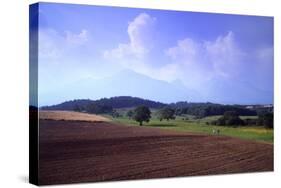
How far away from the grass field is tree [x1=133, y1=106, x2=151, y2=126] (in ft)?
0.27

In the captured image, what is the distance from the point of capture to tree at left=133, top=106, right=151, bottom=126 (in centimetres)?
1052

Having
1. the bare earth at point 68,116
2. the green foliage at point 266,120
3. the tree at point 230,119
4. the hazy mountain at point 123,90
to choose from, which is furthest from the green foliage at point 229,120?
the bare earth at point 68,116

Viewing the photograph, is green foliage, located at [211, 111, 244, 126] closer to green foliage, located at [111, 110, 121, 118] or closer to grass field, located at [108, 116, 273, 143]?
grass field, located at [108, 116, 273, 143]

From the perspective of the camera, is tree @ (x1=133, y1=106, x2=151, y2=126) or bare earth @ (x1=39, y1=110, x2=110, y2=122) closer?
bare earth @ (x1=39, y1=110, x2=110, y2=122)

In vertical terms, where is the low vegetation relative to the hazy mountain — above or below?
below

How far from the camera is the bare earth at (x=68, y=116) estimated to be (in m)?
9.77

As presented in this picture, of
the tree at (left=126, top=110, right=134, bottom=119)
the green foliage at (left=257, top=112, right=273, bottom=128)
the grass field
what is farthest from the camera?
the green foliage at (left=257, top=112, right=273, bottom=128)

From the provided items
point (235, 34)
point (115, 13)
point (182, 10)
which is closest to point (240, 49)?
point (235, 34)

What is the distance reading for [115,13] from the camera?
33.8 ft

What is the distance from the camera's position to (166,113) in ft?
35.4

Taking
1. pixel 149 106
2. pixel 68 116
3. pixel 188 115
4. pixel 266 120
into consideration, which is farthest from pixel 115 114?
pixel 266 120

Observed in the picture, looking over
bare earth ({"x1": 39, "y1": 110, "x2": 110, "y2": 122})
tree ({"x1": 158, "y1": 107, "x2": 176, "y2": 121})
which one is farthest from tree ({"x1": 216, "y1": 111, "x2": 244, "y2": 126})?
bare earth ({"x1": 39, "y1": 110, "x2": 110, "y2": 122})

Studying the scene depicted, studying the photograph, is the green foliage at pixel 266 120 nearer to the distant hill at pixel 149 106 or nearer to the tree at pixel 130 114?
the distant hill at pixel 149 106

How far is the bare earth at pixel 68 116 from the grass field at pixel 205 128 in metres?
0.35
